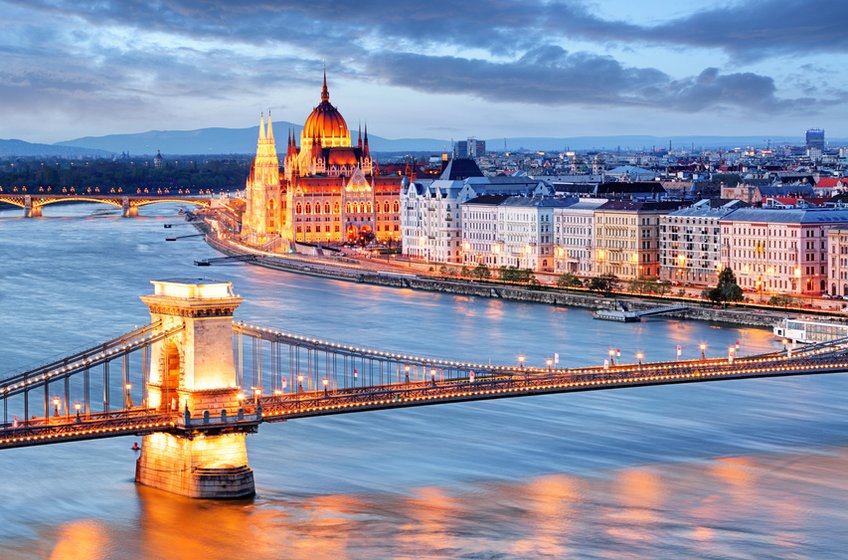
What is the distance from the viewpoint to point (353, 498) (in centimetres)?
2119

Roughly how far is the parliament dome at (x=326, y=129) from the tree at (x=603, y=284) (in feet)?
117

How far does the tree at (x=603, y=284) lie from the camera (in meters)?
46.8

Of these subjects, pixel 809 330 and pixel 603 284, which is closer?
pixel 809 330

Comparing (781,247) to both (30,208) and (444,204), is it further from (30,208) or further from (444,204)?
(30,208)

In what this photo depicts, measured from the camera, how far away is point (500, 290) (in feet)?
163

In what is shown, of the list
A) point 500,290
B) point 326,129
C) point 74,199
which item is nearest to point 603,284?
point 500,290

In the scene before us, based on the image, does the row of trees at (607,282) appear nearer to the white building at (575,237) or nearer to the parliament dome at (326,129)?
the white building at (575,237)

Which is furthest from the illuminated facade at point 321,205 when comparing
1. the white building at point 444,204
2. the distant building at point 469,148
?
the distant building at point 469,148

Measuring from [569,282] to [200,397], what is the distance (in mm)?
28785

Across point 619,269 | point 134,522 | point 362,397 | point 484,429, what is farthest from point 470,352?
point 619,269

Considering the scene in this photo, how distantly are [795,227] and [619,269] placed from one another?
8205 mm

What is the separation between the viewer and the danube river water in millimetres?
19328

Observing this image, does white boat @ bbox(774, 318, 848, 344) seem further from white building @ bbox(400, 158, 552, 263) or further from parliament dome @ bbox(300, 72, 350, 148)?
parliament dome @ bbox(300, 72, 350, 148)

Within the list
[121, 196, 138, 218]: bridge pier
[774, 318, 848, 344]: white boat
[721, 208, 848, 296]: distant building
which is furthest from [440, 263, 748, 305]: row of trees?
[121, 196, 138, 218]: bridge pier
